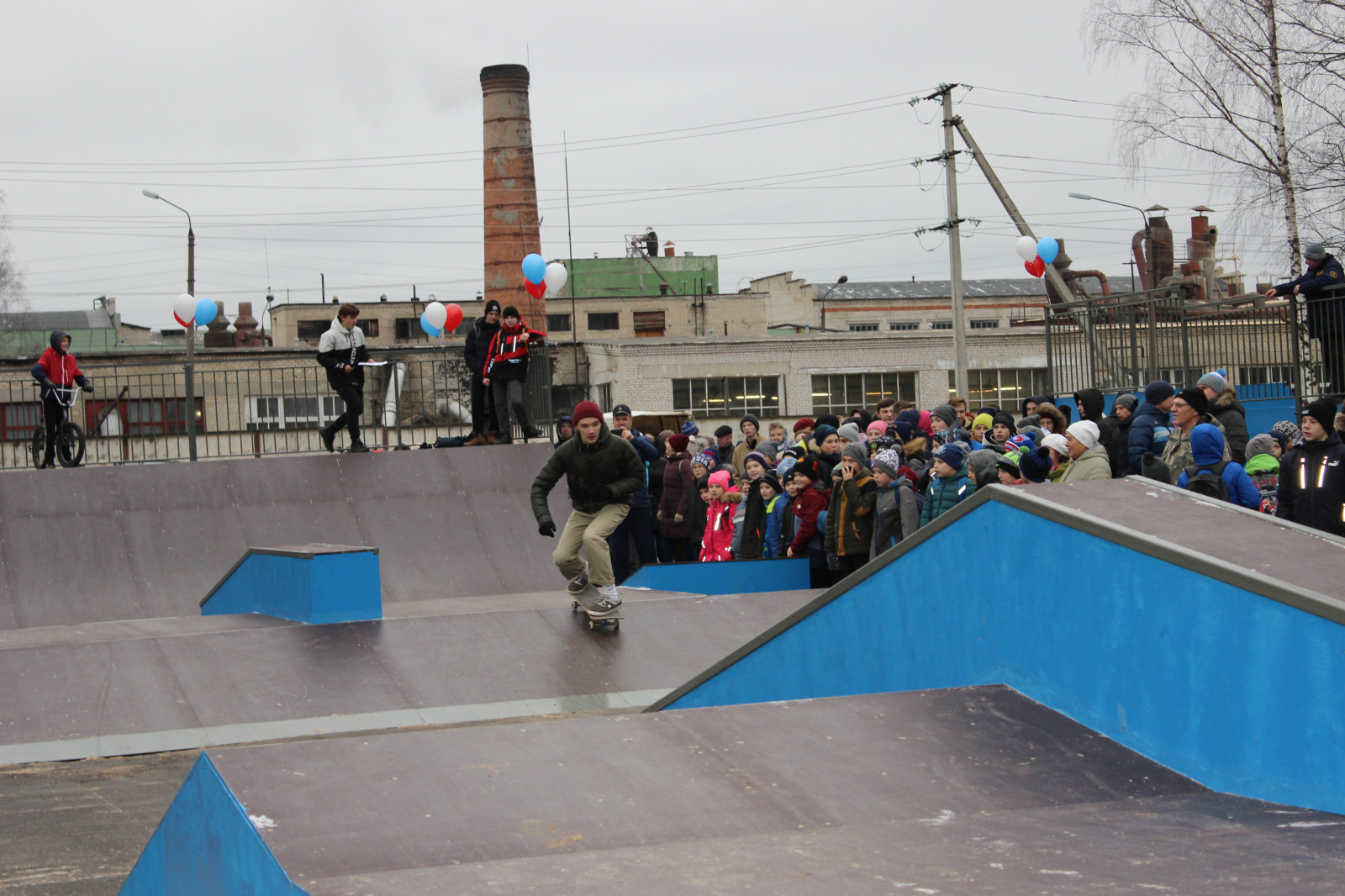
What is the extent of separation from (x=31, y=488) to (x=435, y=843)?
11.6 meters

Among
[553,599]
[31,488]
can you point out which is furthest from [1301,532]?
[31,488]

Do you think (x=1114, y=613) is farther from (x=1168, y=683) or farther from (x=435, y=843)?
(x=435, y=843)

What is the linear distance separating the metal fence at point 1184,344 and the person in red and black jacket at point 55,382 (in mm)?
12562

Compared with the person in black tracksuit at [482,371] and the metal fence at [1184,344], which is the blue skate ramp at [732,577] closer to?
the person in black tracksuit at [482,371]

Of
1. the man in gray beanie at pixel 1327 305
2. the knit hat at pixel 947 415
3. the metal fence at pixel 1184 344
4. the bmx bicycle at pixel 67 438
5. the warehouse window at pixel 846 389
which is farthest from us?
the warehouse window at pixel 846 389

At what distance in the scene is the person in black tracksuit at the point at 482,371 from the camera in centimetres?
1484

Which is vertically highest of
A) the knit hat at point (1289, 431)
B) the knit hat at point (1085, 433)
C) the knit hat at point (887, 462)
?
the knit hat at point (1085, 433)

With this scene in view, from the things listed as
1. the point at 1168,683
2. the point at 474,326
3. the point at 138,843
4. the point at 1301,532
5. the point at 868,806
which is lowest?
the point at 138,843

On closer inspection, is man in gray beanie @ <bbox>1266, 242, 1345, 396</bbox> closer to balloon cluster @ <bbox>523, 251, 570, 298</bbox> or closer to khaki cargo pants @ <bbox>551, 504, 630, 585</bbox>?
khaki cargo pants @ <bbox>551, 504, 630, 585</bbox>

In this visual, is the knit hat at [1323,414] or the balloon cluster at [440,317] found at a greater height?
the balloon cluster at [440,317]

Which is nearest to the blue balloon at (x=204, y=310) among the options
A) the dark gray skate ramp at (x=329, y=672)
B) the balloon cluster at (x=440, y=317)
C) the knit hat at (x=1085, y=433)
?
the balloon cluster at (x=440, y=317)

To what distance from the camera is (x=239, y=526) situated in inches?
527

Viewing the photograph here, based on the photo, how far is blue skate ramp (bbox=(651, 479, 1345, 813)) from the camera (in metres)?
3.83

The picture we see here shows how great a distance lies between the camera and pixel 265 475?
45.6 feet
